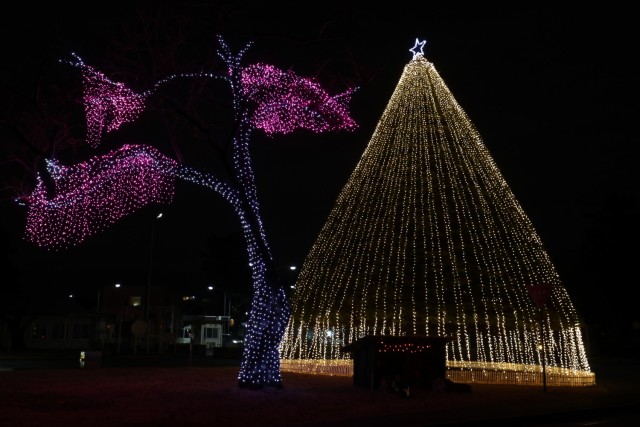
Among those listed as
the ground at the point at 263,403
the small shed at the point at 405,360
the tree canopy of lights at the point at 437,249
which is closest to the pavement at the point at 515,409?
the ground at the point at 263,403

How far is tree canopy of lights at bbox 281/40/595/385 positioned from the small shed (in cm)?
179

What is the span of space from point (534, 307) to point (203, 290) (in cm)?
5937

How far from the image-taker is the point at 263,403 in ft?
44.8

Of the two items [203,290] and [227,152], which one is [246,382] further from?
[203,290]

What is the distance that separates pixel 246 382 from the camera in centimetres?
1653

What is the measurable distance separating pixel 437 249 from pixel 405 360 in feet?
11.8

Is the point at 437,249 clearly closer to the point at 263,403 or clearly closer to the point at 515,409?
the point at 515,409

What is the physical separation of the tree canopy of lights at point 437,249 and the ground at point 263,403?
5.57ft

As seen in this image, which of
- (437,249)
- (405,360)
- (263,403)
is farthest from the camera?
(437,249)

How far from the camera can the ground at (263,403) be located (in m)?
11.3

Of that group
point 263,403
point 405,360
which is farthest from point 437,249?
point 263,403

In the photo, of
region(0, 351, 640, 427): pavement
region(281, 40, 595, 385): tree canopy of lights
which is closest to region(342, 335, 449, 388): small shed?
region(0, 351, 640, 427): pavement

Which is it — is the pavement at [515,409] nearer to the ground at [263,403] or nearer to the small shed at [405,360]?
the ground at [263,403]

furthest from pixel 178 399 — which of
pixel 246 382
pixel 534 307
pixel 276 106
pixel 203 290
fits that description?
pixel 203 290
